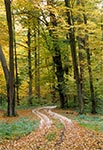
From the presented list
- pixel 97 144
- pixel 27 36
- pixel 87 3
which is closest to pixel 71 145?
pixel 97 144

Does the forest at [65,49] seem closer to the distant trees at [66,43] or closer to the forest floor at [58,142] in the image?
the distant trees at [66,43]

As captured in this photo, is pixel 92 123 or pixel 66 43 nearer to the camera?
pixel 92 123

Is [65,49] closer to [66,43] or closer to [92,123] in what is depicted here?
[66,43]

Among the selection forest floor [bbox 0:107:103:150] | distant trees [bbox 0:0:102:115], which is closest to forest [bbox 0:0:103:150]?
distant trees [bbox 0:0:102:115]

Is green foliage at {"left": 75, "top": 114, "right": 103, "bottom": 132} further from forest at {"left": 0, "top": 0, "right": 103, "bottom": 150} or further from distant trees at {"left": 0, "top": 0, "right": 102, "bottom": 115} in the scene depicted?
distant trees at {"left": 0, "top": 0, "right": 102, "bottom": 115}

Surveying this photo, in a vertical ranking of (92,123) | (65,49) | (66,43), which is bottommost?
(92,123)

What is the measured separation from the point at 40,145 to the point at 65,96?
2275 cm

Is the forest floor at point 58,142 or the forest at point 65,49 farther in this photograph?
the forest at point 65,49

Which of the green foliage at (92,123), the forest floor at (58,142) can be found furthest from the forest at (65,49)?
the forest floor at (58,142)

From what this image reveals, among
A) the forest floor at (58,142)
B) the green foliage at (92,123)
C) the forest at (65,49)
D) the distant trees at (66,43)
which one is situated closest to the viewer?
the forest floor at (58,142)

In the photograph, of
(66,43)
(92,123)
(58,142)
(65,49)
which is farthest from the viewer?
Answer: (65,49)

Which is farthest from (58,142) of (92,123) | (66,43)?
(66,43)

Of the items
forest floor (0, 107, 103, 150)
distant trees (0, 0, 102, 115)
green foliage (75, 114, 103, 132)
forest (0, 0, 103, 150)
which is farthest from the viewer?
distant trees (0, 0, 102, 115)

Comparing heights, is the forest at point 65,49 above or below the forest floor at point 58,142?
above
